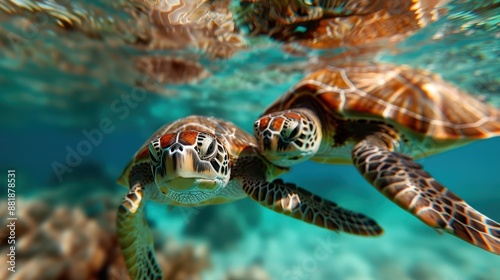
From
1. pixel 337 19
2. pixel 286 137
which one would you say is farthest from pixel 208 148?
pixel 337 19

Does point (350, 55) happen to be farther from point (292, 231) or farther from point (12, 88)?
point (12, 88)

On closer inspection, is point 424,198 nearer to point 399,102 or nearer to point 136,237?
point 399,102

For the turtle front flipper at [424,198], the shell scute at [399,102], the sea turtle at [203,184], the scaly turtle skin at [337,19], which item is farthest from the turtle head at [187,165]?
the scaly turtle skin at [337,19]

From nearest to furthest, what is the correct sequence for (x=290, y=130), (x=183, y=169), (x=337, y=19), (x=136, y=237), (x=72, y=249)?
(x=183, y=169)
(x=290, y=130)
(x=136, y=237)
(x=72, y=249)
(x=337, y=19)

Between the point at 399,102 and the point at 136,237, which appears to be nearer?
the point at 136,237

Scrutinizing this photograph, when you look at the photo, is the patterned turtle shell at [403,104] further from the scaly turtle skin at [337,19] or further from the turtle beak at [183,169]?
A: the turtle beak at [183,169]

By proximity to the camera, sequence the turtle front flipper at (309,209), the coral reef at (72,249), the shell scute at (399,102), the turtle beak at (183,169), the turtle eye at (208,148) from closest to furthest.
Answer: the turtle beak at (183,169)
the turtle eye at (208,148)
the turtle front flipper at (309,209)
the shell scute at (399,102)
the coral reef at (72,249)
